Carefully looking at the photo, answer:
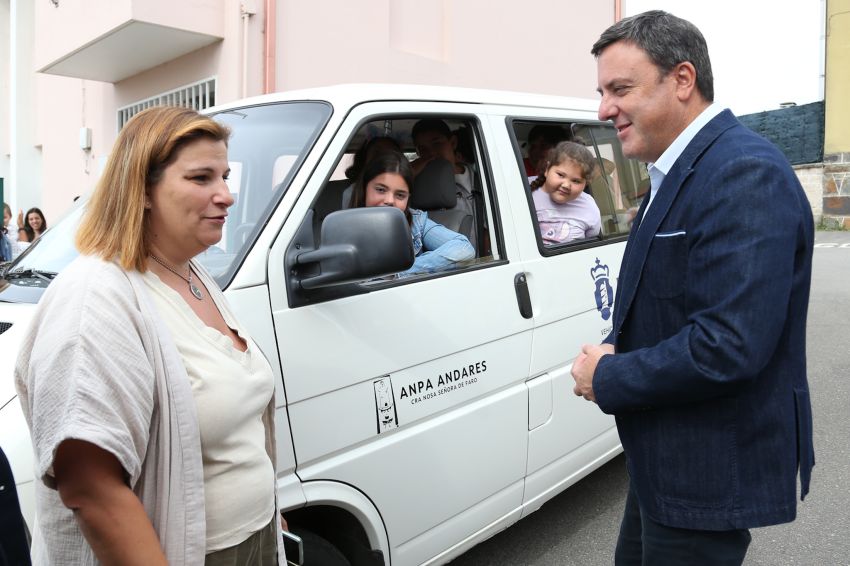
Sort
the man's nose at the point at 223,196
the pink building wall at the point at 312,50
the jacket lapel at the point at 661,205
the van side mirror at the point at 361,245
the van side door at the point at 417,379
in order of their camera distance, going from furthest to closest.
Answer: the pink building wall at the point at 312,50 < the van side door at the point at 417,379 < the van side mirror at the point at 361,245 < the jacket lapel at the point at 661,205 < the man's nose at the point at 223,196

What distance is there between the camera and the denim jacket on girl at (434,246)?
273 centimetres

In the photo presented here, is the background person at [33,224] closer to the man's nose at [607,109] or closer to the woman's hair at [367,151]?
the woman's hair at [367,151]

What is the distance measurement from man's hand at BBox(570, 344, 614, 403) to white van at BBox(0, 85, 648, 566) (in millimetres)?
634

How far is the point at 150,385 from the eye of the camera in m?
1.32

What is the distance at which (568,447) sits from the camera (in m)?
3.23

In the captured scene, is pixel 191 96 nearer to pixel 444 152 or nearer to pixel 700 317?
pixel 444 152

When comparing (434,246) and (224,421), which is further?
(434,246)

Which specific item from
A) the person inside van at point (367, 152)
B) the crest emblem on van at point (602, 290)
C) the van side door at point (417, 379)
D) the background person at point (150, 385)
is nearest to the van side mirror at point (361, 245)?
the van side door at point (417, 379)

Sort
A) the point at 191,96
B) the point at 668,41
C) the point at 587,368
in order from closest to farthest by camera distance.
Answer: the point at 668,41
the point at 587,368
the point at 191,96

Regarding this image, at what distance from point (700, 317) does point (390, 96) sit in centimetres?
153

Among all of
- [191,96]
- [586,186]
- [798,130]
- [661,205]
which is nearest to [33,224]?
[191,96]

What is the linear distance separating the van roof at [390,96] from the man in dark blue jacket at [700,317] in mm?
997

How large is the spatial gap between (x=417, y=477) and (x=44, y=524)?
1348 mm

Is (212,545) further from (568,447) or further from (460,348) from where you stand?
(568,447)
